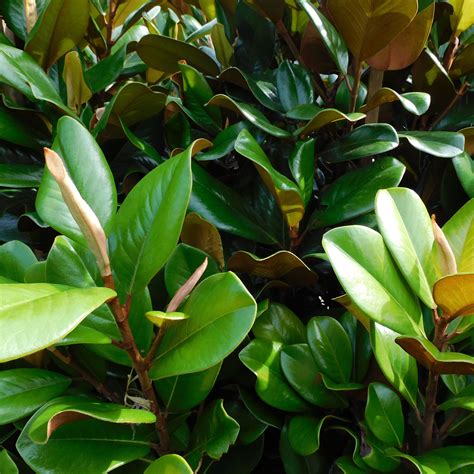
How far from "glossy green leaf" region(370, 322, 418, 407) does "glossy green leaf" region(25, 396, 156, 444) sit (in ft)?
0.76

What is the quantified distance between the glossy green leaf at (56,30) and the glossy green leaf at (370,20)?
375 mm

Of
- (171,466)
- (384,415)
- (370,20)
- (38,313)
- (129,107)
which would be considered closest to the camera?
(38,313)

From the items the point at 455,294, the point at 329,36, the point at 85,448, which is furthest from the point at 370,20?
the point at 85,448

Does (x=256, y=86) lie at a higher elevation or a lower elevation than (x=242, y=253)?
higher

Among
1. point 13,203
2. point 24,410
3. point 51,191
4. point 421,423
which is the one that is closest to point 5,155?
point 13,203

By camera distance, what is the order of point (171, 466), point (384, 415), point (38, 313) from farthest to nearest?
point (384, 415) < point (171, 466) < point (38, 313)

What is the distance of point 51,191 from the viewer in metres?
0.57

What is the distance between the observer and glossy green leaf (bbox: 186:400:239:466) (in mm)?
577

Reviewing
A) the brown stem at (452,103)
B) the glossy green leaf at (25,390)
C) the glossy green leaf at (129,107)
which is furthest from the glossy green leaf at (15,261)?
the brown stem at (452,103)

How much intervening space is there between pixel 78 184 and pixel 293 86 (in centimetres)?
40

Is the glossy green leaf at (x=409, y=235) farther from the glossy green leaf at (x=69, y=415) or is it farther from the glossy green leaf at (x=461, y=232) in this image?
the glossy green leaf at (x=69, y=415)

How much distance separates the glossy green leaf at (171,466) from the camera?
49 cm

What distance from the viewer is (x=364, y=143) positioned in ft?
2.36

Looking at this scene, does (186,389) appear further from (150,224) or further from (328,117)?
(328,117)
